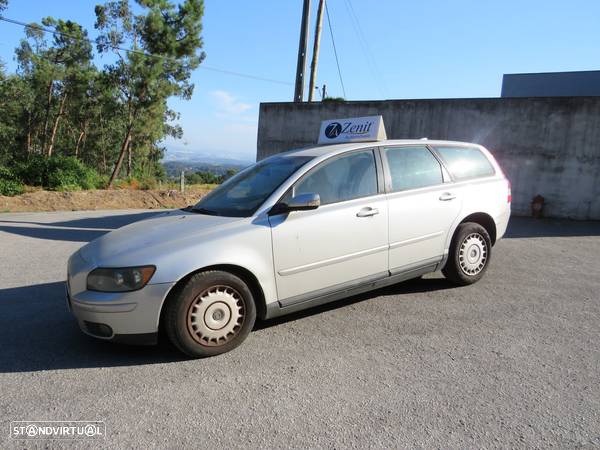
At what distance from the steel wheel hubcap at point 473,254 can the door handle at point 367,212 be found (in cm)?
142

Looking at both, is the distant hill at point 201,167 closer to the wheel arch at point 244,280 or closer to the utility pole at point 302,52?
the wheel arch at point 244,280

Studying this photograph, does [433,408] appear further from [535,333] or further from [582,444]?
[535,333]

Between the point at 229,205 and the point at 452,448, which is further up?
the point at 229,205

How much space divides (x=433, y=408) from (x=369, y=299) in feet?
6.94

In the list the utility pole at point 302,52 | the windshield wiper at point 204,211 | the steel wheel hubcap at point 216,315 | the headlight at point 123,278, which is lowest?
the steel wheel hubcap at point 216,315

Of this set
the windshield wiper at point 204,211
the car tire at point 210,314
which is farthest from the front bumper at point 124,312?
the windshield wiper at point 204,211

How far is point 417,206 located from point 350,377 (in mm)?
2055

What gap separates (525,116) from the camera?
38.5ft

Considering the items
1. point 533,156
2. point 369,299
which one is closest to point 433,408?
point 369,299

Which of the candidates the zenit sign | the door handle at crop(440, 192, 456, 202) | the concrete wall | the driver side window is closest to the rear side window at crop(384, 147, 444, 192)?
the door handle at crop(440, 192, 456, 202)

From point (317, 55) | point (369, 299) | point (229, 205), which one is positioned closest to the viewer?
point (229, 205)

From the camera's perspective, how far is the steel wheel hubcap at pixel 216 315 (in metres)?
3.42

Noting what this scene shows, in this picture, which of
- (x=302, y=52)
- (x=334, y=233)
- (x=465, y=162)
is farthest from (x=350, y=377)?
(x=302, y=52)

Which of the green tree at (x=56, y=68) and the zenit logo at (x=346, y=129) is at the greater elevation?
the green tree at (x=56, y=68)
